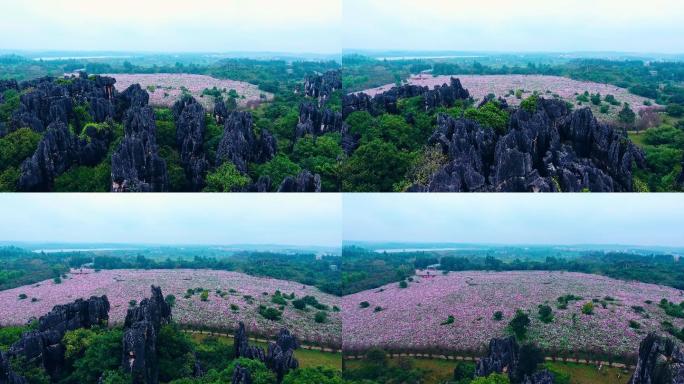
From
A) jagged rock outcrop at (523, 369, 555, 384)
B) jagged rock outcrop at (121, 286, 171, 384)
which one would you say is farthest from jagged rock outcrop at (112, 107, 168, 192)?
jagged rock outcrop at (523, 369, 555, 384)

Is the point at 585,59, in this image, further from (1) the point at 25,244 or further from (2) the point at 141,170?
(1) the point at 25,244

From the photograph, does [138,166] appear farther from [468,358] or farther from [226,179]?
[468,358]

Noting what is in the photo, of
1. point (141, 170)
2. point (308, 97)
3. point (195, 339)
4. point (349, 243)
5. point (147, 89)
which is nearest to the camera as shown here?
point (349, 243)

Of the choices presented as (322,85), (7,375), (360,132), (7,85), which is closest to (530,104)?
(360,132)

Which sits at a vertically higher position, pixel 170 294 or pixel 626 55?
pixel 626 55

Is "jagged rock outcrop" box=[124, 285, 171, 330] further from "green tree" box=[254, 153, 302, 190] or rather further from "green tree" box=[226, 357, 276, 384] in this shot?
"green tree" box=[254, 153, 302, 190]

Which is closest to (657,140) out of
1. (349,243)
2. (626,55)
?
(626,55)
